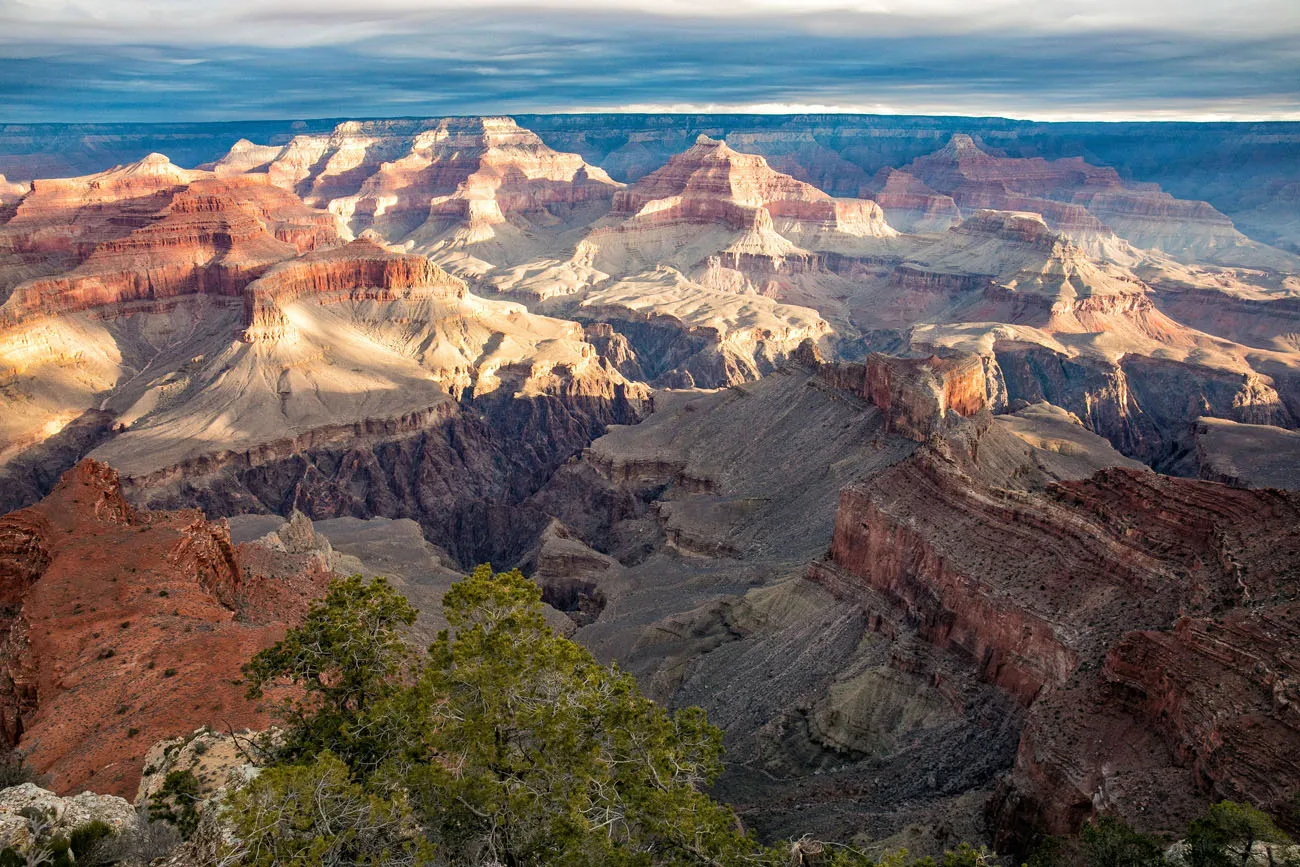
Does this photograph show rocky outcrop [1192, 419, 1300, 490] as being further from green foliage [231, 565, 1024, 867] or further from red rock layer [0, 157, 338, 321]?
red rock layer [0, 157, 338, 321]

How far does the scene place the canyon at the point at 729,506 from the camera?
32500 millimetres

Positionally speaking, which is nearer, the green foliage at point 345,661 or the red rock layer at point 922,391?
the green foliage at point 345,661

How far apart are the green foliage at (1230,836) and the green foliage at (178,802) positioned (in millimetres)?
24327

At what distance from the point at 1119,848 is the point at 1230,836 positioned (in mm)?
2602

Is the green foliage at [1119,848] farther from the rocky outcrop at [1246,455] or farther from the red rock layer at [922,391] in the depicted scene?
the rocky outcrop at [1246,455]

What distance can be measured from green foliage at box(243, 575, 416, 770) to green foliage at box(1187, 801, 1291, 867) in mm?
20947

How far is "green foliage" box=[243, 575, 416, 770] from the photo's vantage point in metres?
25.1

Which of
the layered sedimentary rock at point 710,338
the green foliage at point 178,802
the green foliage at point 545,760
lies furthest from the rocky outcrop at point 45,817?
the layered sedimentary rock at point 710,338

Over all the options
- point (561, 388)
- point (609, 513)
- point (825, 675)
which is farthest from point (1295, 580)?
point (561, 388)

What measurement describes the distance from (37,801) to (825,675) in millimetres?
36766

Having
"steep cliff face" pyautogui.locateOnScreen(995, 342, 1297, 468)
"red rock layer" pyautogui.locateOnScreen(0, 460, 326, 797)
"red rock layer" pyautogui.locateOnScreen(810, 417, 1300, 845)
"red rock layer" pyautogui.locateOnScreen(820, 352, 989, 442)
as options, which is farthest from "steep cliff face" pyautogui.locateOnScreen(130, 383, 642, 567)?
"steep cliff face" pyautogui.locateOnScreen(995, 342, 1297, 468)

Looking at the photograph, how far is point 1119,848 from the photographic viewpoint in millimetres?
23734

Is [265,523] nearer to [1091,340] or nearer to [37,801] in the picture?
[37,801]

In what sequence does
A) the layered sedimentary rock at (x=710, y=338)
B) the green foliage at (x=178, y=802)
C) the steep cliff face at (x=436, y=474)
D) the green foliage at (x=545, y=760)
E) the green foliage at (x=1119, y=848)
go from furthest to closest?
the layered sedimentary rock at (x=710, y=338) < the steep cliff face at (x=436, y=474) < the green foliage at (x=1119, y=848) < the green foliage at (x=178, y=802) < the green foliage at (x=545, y=760)
